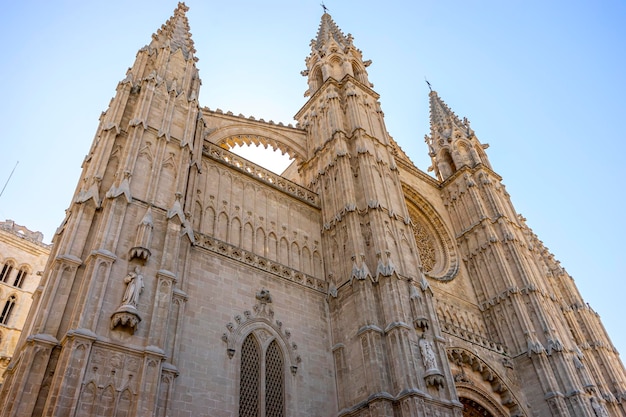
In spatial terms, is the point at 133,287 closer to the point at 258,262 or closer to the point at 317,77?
the point at 258,262

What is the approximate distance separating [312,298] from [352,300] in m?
1.35

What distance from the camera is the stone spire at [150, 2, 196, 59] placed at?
19109 mm

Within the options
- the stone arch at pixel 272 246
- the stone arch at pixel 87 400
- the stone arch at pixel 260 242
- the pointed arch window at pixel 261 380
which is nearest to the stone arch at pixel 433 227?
the stone arch at pixel 272 246

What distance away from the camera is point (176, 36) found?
20.1 metres

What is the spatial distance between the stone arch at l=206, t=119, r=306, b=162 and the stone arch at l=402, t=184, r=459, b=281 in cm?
596

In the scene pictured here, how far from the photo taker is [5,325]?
26672mm

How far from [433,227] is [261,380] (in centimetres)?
1497

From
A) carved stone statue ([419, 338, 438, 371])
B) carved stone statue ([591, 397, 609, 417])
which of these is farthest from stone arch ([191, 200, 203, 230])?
carved stone statue ([591, 397, 609, 417])

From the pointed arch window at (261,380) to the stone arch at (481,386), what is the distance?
22.9 ft

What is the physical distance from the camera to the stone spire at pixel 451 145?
2980cm

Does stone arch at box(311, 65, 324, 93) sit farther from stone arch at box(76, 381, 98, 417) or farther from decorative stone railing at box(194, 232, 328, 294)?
stone arch at box(76, 381, 98, 417)

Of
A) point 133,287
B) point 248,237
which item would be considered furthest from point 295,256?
point 133,287

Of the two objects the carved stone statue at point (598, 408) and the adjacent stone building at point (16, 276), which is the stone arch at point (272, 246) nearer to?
the carved stone statue at point (598, 408)

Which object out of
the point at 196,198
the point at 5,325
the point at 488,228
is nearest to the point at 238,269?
the point at 196,198
